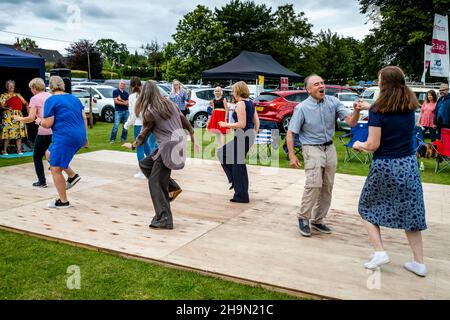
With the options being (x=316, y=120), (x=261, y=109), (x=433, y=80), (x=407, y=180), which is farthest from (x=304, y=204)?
(x=433, y=80)

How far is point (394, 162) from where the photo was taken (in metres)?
3.61

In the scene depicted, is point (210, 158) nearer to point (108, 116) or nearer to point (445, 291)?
point (445, 291)

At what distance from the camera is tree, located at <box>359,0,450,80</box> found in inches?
1116

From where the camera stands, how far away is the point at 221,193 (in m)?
6.73

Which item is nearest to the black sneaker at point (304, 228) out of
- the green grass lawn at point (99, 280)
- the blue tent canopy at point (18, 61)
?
the green grass lawn at point (99, 280)

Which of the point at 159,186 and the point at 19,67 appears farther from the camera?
the point at 19,67

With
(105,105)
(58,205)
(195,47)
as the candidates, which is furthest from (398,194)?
(195,47)

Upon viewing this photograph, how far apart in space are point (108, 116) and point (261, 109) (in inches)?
292

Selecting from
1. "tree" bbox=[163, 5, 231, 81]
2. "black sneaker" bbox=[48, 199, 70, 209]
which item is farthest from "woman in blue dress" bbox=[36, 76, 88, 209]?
"tree" bbox=[163, 5, 231, 81]

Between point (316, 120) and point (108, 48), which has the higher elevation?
point (108, 48)

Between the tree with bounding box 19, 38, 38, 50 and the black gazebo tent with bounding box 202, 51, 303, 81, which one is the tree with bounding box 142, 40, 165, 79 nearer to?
the tree with bounding box 19, 38, 38, 50

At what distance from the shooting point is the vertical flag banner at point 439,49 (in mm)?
15594

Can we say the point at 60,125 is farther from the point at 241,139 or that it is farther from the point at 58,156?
the point at 241,139

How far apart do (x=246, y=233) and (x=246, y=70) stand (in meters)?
16.2
